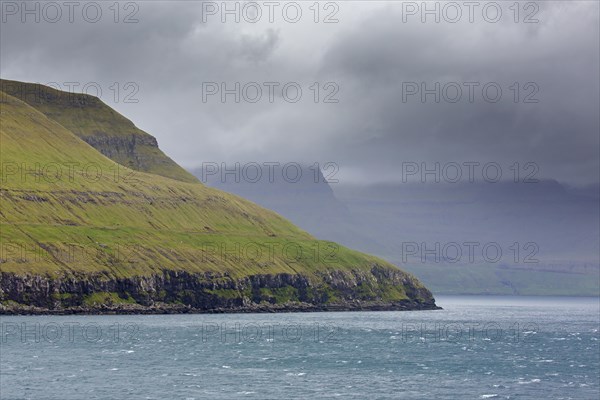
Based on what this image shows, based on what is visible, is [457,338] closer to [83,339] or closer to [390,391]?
[83,339]

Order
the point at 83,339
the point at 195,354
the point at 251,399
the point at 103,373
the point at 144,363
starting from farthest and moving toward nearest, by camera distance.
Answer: the point at 83,339
the point at 195,354
the point at 144,363
the point at 103,373
the point at 251,399

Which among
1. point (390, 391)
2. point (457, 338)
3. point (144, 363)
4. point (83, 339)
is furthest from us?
point (457, 338)

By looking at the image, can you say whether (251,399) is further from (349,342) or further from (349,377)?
(349,342)

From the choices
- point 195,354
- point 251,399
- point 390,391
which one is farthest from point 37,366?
point 390,391

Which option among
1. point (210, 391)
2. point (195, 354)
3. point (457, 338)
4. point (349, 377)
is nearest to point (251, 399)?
point (210, 391)

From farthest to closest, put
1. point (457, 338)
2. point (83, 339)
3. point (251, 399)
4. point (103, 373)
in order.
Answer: point (457, 338) < point (83, 339) < point (103, 373) < point (251, 399)

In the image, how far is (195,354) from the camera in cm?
14312

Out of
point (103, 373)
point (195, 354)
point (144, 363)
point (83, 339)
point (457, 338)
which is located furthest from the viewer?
point (457, 338)

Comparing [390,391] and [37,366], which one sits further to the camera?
[37,366]

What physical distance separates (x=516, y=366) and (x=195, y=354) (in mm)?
47904

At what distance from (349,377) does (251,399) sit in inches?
968

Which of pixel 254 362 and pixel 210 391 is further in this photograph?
pixel 254 362

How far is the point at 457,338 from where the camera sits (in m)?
194

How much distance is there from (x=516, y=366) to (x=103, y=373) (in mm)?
58077
